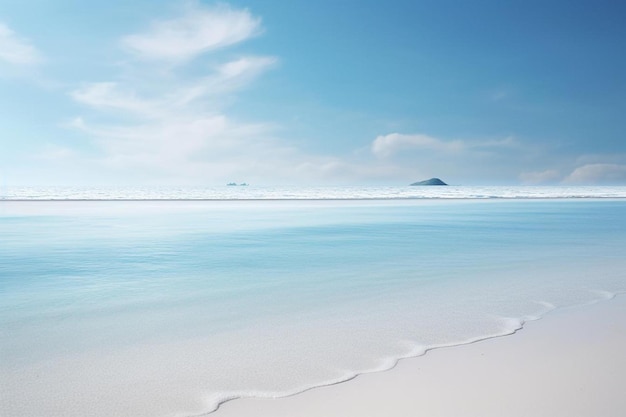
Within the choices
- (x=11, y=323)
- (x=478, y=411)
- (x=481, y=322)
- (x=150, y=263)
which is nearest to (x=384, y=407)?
(x=478, y=411)

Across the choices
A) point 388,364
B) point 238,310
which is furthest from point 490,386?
point 238,310

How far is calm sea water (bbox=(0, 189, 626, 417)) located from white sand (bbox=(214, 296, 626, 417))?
0.17 metres

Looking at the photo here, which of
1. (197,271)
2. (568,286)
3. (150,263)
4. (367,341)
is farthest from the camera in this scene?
(150,263)

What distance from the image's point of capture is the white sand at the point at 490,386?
2.43 m

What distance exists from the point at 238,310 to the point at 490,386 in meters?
2.30

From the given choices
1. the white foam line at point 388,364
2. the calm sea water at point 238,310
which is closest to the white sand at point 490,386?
the white foam line at point 388,364

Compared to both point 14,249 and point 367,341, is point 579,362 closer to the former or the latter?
point 367,341

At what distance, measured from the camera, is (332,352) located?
3234mm

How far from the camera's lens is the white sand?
7.97 ft

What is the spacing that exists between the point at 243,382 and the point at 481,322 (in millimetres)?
2179

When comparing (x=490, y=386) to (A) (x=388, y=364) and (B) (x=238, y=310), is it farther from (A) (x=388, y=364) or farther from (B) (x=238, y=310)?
(B) (x=238, y=310)

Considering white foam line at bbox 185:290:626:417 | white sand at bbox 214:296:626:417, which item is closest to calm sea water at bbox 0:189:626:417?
white foam line at bbox 185:290:626:417

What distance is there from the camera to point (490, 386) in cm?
270

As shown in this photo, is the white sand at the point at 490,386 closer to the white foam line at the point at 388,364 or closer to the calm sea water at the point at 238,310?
the white foam line at the point at 388,364
